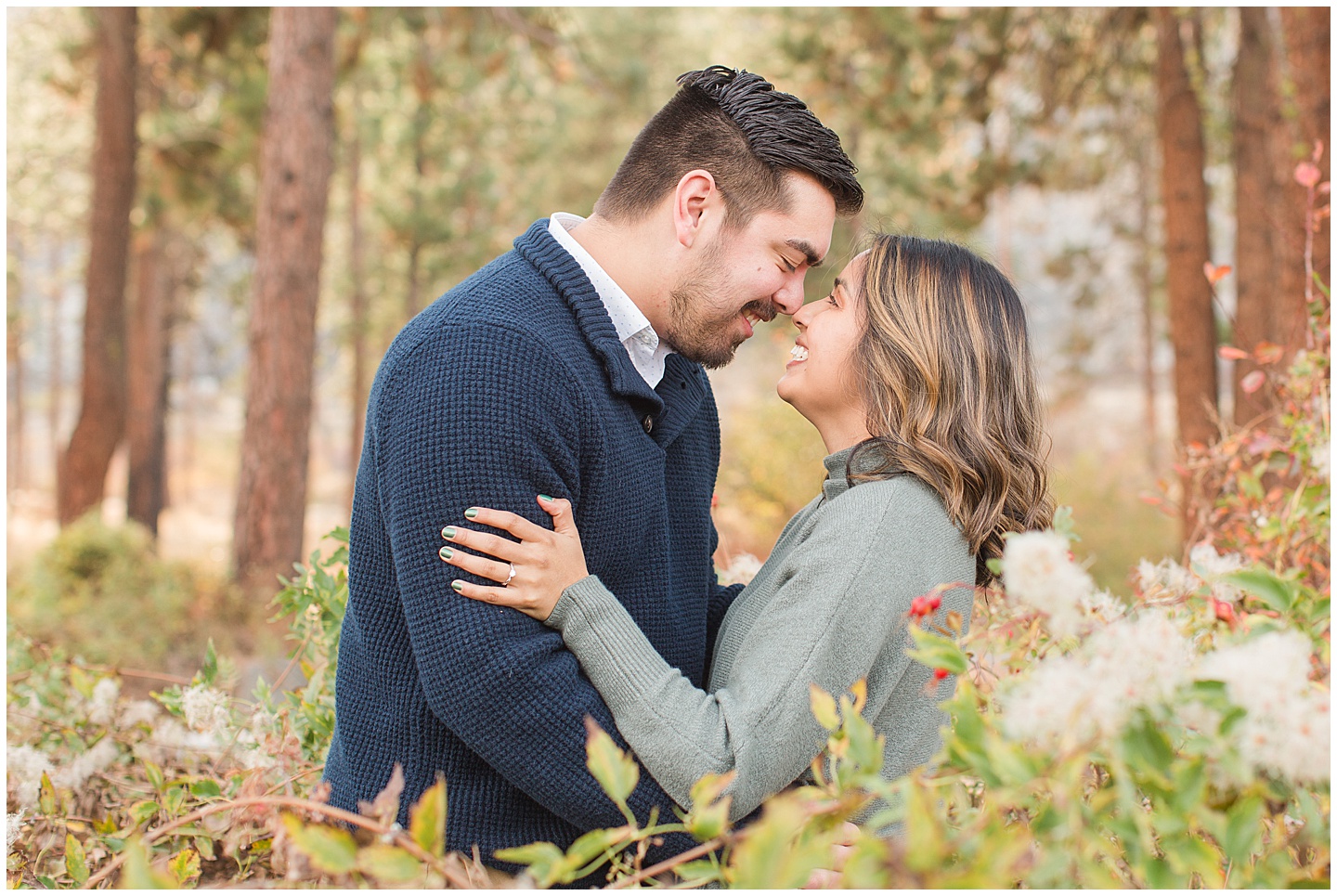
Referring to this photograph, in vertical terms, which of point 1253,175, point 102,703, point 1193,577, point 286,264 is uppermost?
point 1253,175

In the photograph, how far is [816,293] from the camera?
11.9 m

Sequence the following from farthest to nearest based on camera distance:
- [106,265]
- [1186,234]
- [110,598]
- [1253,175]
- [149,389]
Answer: [149,389] → [106,265] → [110,598] → [1186,234] → [1253,175]

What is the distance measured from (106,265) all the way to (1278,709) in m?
10.1

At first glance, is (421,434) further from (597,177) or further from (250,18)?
(597,177)

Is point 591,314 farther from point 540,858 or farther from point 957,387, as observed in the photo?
point 540,858

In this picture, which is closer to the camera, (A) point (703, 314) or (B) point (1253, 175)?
(A) point (703, 314)

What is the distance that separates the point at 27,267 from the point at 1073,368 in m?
26.9

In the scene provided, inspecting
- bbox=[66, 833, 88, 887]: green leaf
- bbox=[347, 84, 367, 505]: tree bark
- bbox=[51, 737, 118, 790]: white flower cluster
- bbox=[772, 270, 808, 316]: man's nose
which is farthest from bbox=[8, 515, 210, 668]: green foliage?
bbox=[772, 270, 808, 316]: man's nose

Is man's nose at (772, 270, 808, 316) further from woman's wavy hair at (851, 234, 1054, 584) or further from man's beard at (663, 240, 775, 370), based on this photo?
woman's wavy hair at (851, 234, 1054, 584)

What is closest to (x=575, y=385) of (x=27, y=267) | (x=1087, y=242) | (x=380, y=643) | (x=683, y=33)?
(x=380, y=643)

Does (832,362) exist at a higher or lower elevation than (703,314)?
lower

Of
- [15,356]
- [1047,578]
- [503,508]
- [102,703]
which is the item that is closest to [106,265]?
[102,703]

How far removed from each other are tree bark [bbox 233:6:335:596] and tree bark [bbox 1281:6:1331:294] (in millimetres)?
5778

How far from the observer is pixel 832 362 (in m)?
2.12
